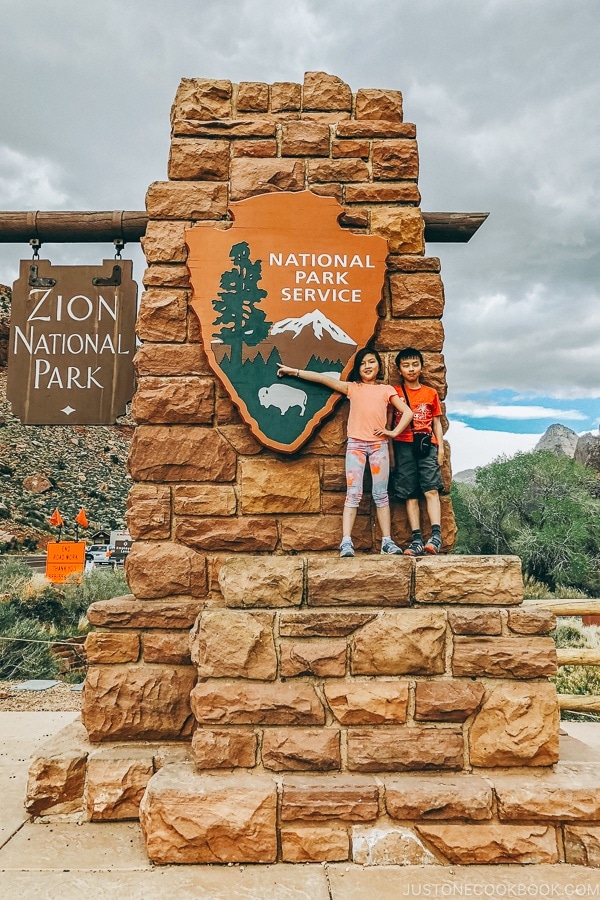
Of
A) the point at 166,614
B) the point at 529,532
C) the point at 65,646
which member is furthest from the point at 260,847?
the point at 529,532

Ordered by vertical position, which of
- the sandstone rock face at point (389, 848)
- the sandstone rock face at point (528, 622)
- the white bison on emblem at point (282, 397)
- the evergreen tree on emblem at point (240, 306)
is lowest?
the sandstone rock face at point (389, 848)

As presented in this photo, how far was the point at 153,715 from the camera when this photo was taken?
10.8 ft

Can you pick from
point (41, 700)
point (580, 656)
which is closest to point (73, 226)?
point (41, 700)

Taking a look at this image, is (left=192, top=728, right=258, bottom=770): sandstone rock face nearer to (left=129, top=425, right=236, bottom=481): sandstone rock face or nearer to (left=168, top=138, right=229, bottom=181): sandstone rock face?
(left=129, top=425, right=236, bottom=481): sandstone rock face

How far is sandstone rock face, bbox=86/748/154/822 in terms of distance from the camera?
305 centimetres

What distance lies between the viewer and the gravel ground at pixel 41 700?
6070 millimetres

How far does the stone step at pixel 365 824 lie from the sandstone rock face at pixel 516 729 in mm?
163

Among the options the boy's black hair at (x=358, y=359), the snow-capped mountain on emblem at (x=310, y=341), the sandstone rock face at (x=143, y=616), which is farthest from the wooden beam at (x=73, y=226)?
the sandstone rock face at (x=143, y=616)

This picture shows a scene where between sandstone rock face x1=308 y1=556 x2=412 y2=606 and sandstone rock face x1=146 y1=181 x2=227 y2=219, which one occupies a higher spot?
sandstone rock face x1=146 y1=181 x2=227 y2=219

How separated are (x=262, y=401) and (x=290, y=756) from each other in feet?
5.75

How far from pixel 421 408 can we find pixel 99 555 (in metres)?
22.7

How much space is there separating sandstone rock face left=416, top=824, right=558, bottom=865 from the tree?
15.3 metres

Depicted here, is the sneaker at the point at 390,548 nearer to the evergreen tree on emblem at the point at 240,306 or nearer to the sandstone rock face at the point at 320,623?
the sandstone rock face at the point at 320,623

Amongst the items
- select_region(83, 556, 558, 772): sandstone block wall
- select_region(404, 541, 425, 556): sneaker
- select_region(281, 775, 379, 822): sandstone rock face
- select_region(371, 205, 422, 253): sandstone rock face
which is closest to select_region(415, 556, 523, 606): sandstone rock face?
select_region(83, 556, 558, 772): sandstone block wall
